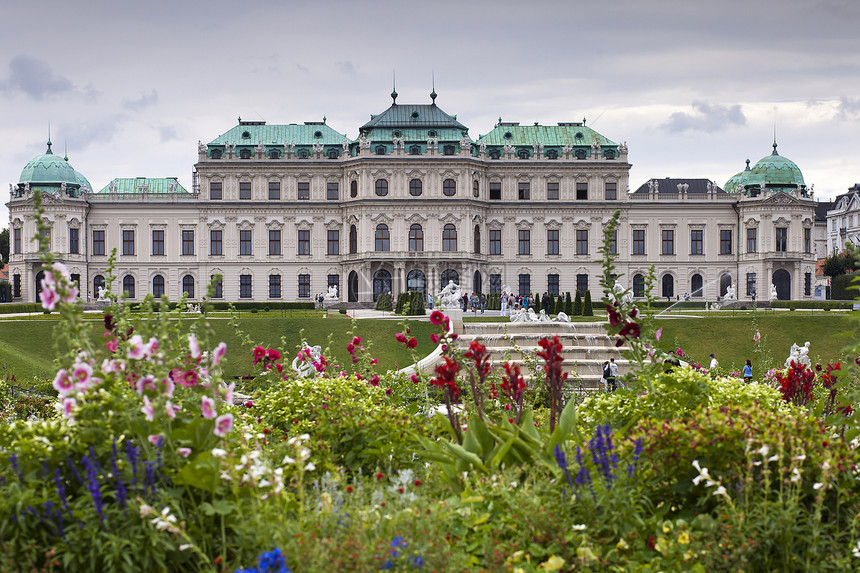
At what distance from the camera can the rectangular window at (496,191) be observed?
60.7 meters

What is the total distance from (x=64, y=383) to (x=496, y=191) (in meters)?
56.6

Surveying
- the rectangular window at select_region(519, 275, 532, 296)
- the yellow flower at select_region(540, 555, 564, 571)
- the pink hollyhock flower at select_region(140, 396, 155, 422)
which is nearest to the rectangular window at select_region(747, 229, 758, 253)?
the rectangular window at select_region(519, 275, 532, 296)

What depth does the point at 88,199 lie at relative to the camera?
59.6m

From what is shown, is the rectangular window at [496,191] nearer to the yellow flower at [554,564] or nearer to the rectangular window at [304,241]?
the rectangular window at [304,241]

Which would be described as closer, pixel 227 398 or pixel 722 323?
pixel 227 398

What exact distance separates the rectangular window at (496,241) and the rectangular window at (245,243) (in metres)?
18.6

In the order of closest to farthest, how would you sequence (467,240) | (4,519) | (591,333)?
1. (4,519)
2. (591,333)
3. (467,240)

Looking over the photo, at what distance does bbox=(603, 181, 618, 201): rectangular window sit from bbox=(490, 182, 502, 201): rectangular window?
26.8ft

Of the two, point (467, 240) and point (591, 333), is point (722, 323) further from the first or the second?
point (467, 240)

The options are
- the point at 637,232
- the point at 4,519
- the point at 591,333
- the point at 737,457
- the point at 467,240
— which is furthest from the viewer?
the point at 637,232

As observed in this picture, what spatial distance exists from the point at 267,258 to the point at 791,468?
2227 inches

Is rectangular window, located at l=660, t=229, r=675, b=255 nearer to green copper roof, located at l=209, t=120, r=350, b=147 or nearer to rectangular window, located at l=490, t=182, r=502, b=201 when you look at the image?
rectangular window, located at l=490, t=182, r=502, b=201

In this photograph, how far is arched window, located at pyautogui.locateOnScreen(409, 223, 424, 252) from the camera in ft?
191

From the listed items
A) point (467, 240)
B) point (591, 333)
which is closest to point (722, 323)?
point (591, 333)
